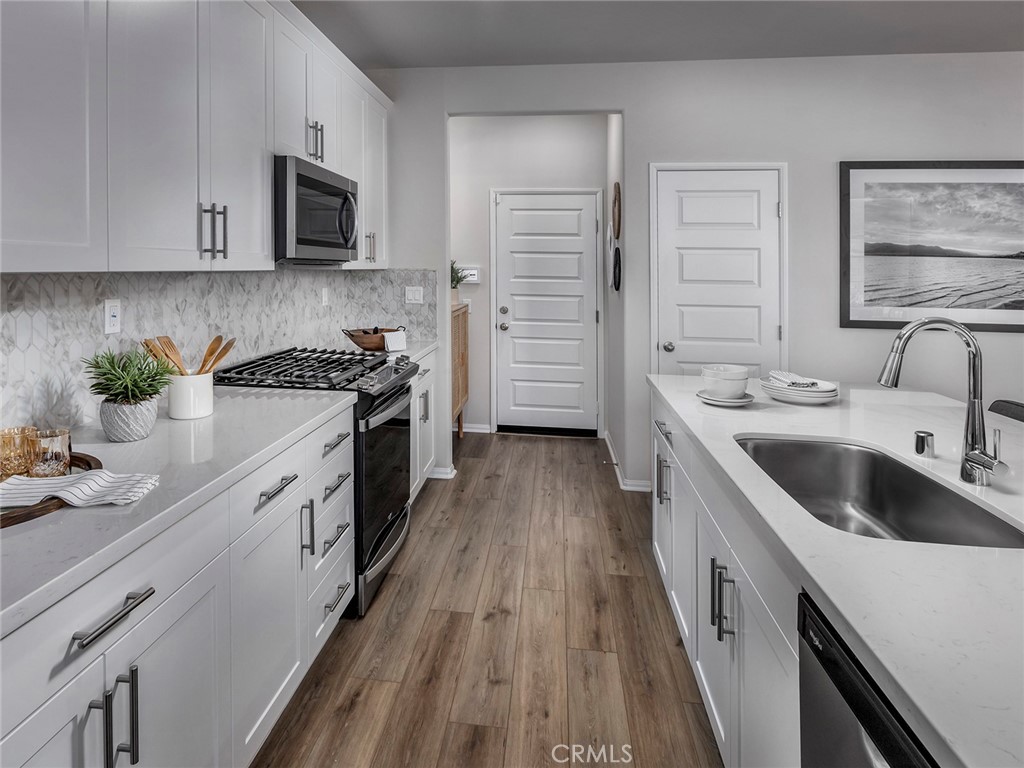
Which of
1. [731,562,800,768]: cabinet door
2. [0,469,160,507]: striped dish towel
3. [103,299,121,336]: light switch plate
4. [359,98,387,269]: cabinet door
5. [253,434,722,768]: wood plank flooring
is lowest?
[253,434,722,768]: wood plank flooring

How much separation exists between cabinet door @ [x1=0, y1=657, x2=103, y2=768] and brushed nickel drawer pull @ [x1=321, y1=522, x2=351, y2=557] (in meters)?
0.99

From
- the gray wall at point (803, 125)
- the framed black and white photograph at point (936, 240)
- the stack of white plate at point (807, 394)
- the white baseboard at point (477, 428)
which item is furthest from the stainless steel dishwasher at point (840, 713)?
the white baseboard at point (477, 428)

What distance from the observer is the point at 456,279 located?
15.7 ft

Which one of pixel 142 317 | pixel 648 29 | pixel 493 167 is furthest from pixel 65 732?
pixel 493 167

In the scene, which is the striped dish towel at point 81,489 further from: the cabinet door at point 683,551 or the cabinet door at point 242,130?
the cabinet door at point 683,551

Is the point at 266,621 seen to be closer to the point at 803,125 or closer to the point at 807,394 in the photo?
the point at 807,394

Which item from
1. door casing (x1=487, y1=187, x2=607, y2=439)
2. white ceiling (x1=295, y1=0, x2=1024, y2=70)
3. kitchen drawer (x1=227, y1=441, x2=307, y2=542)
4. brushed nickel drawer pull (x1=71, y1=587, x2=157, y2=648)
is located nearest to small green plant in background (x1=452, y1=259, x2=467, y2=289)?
door casing (x1=487, y1=187, x2=607, y2=439)

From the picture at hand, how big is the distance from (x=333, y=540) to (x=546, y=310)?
11.5ft

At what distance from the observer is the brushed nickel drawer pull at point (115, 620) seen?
0.92 m

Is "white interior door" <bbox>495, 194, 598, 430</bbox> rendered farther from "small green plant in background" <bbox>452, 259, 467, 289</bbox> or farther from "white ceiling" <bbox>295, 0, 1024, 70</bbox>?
"white ceiling" <bbox>295, 0, 1024, 70</bbox>

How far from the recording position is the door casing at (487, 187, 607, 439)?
5.07 m

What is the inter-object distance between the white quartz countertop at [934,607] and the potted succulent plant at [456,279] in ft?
11.4

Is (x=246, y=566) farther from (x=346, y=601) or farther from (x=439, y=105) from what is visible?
(x=439, y=105)

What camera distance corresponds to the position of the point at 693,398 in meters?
2.26
